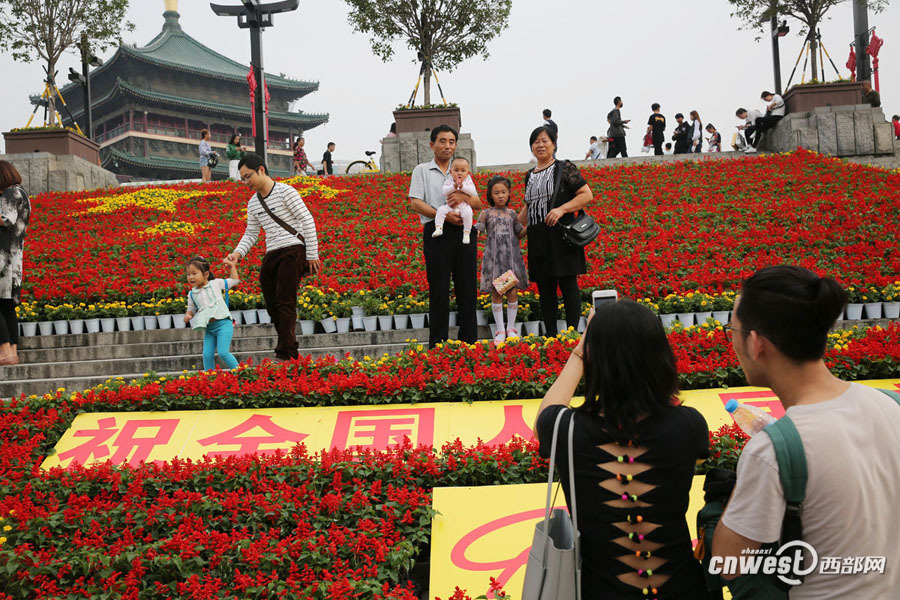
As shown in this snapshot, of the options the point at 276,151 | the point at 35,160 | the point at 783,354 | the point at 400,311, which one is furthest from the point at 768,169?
the point at 276,151

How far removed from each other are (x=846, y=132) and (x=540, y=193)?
559 inches

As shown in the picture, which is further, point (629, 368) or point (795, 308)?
point (629, 368)

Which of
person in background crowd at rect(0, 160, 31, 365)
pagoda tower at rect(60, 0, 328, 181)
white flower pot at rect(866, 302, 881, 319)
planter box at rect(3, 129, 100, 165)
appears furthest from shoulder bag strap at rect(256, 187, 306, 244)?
pagoda tower at rect(60, 0, 328, 181)

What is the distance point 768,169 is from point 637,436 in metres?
14.5

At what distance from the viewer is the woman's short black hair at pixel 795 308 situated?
1798mm

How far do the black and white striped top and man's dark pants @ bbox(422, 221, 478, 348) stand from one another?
1.93 ft

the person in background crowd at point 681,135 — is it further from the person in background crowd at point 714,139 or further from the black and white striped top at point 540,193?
the black and white striped top at point 540,193

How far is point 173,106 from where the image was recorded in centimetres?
4428

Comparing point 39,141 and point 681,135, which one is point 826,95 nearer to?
point 681,135

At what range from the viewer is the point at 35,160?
61.8ft

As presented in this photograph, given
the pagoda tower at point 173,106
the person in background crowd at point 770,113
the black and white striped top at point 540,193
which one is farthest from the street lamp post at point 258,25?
the pagoda tower at point 173,106

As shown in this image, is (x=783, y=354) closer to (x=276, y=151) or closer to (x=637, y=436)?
(x=637, y=436)

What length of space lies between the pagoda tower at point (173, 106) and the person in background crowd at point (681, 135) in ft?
96.6

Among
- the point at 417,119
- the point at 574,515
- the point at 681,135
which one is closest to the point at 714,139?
the point at 681,135
